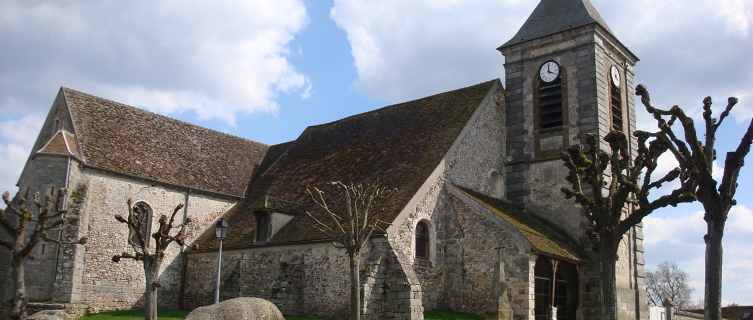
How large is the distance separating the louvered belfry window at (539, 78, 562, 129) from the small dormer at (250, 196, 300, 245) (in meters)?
9.88

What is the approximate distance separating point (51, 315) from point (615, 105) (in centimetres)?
2071

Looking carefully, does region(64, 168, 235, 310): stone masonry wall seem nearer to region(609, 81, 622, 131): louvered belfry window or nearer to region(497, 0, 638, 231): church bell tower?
region(497, 0, 638, 231): church bell tower

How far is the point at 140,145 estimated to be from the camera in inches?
999

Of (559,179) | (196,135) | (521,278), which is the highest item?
(196,135)

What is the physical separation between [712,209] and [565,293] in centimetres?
Answer: 819

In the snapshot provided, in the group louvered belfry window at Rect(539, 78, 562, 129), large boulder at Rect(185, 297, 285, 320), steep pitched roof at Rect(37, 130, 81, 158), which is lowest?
large boulder at Rect(185, 297, 285, 320)

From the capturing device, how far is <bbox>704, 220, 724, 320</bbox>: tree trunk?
41.3 feet

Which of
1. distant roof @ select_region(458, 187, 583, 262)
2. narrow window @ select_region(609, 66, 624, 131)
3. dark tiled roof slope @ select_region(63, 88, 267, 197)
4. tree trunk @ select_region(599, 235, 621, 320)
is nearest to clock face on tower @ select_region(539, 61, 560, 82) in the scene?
narrow window @ select_region(609, 66, 624, 131)

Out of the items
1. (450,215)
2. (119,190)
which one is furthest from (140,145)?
(450,215)

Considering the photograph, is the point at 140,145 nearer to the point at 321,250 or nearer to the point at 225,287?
the point at 225,287

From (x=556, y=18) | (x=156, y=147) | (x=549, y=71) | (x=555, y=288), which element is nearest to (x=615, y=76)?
(x=549, y=71)

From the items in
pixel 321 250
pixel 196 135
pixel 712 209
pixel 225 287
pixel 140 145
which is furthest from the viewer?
pixel 196 135

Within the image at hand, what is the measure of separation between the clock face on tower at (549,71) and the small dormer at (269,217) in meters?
10.6

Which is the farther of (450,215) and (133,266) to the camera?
(133,266)
